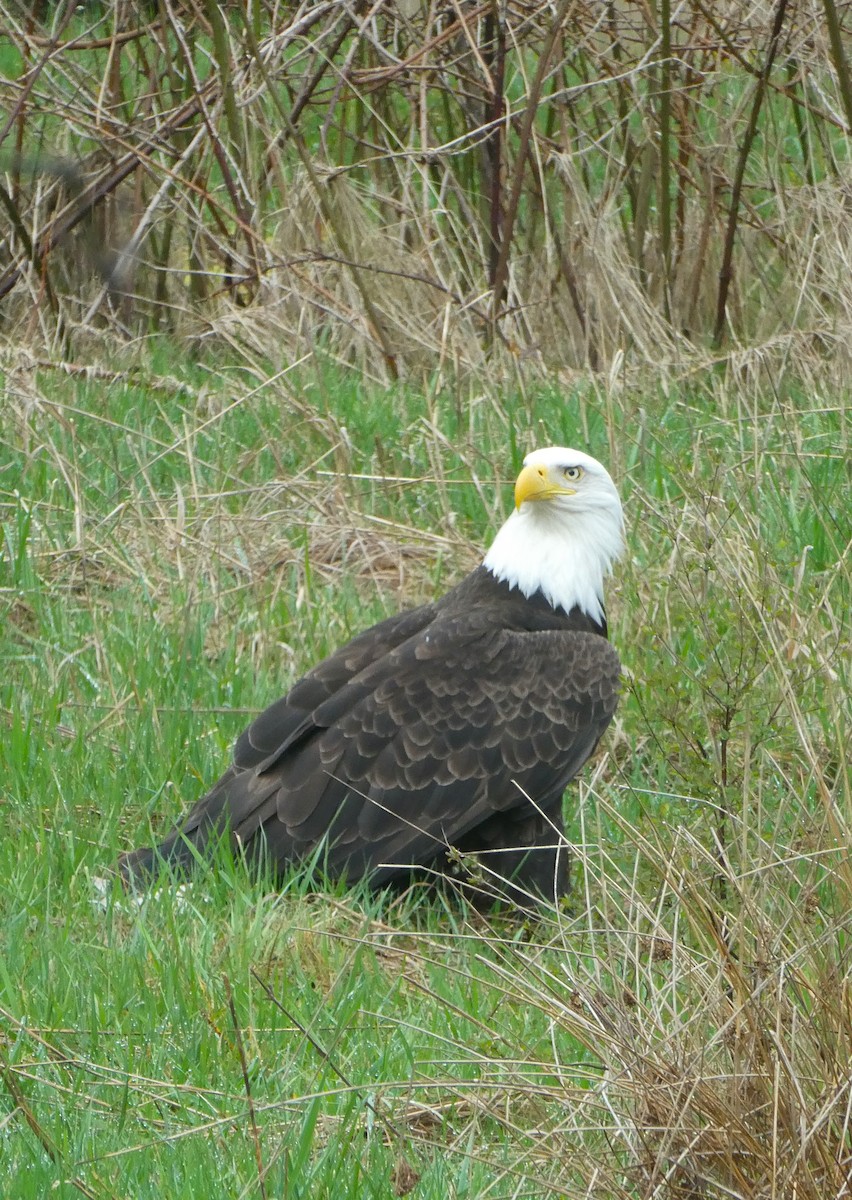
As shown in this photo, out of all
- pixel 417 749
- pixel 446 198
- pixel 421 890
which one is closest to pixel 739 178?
pixel 446 198

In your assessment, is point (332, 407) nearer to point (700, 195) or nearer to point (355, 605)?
→ point (355, 605)

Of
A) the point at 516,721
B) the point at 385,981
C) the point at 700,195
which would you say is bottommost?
the point at 385,981

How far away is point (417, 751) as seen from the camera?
15.1 feet

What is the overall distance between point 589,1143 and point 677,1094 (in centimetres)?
31

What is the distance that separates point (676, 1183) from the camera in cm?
272

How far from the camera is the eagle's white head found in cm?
496

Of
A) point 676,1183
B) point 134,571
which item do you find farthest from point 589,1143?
point 134,571

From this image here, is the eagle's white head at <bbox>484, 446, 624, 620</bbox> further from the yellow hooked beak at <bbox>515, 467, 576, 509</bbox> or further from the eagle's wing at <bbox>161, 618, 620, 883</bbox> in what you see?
the eagle's wing at <bbox>161, 618, 620, 883</bbox>

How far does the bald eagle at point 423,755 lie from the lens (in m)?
4.52

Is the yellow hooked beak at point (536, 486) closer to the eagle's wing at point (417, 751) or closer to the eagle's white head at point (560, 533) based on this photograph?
the eagle's white head at point (560, 533)

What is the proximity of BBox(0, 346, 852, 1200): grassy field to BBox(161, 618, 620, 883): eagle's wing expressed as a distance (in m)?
0.17

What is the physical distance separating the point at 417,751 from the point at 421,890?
376 mm

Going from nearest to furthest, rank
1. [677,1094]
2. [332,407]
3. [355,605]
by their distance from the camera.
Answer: [677,1094], [355,605], [332,407]

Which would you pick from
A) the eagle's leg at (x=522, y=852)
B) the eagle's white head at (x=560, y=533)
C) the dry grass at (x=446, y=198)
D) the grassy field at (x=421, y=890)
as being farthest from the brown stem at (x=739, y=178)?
the eagle's leg at (x=522, y=852)
